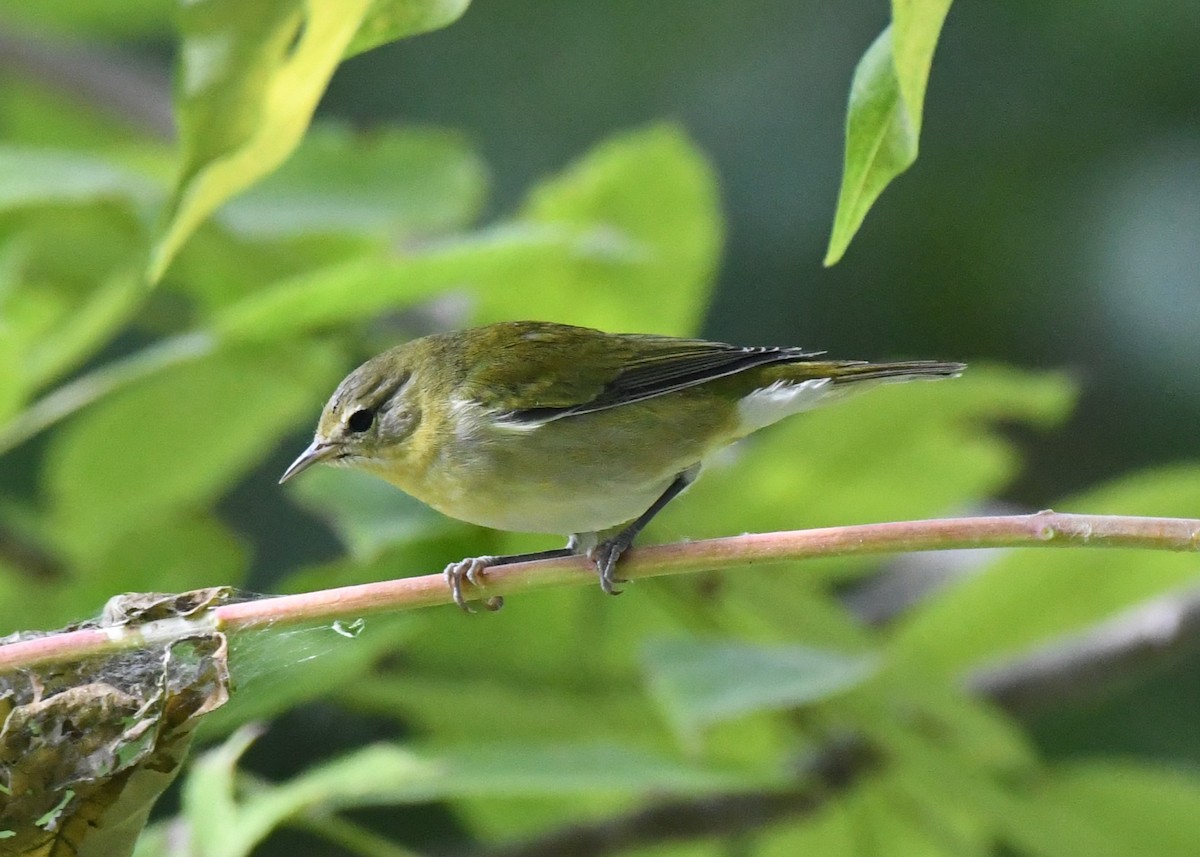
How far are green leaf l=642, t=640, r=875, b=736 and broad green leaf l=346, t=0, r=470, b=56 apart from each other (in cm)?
115

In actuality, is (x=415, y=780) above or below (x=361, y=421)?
below

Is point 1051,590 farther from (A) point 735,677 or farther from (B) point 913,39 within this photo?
(B) point 913,39

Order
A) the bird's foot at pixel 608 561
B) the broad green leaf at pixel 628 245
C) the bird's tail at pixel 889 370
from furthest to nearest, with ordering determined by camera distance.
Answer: the broad green leaf at pixel 628 245 < the bird's tail at pixel 889 370 < the bird's foot at pixel 608 561

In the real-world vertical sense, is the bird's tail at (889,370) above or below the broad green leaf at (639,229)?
below

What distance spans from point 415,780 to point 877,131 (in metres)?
Result: 1.45

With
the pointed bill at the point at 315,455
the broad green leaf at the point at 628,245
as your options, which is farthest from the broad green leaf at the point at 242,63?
the broad green leaf at the point at 628,245

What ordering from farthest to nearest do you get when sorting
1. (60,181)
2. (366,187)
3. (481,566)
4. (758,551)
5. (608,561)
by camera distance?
(366,187) → (60,181) → (481,566) → (608,561) → (758,551)

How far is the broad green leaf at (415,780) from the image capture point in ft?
6.50

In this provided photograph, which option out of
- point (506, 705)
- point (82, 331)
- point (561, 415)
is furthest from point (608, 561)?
point (82, 331)

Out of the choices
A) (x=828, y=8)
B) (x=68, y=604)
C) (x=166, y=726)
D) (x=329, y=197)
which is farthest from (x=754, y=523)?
(x=828, y=8)

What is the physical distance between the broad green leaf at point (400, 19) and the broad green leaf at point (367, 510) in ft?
4.30

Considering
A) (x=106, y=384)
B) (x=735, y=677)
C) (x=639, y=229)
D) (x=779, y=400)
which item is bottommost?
(x=735, y=677)

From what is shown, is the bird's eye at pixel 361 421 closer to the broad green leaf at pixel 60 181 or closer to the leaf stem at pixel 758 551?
the broad green leaf at pixel 60 181

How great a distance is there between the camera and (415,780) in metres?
2.25
